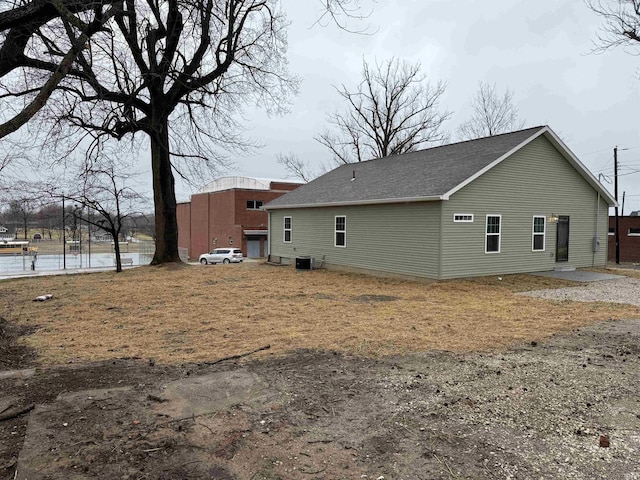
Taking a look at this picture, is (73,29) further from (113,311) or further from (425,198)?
(425,198)

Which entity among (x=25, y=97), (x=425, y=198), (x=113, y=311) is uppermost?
(x=25, y=97)

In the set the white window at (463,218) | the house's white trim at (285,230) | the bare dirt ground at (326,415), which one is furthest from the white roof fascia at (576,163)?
the house's white trim at (285,230)

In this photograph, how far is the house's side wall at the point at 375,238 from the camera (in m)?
14.0

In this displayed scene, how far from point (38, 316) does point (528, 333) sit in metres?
9.43

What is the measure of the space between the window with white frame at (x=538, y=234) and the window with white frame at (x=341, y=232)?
23.8ft

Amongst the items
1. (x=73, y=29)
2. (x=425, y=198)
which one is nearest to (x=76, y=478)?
(x=73, y=29)

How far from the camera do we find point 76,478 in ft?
9.04

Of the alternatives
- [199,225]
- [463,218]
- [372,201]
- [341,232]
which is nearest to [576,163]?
[463,218]

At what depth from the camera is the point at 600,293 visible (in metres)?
11.9

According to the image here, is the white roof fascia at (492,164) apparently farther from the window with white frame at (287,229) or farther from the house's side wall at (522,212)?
the window with white frame at (287,229)

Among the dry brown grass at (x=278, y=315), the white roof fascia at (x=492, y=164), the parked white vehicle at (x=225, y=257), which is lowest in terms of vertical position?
the parked white vehicle at (x=225, y=257)

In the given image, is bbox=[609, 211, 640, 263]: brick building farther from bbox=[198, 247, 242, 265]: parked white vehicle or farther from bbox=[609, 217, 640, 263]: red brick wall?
bbox=[198, 247, 242, 265]: parked white vehicle

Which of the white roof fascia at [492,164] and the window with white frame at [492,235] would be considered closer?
the white roof fascia at [492,164]

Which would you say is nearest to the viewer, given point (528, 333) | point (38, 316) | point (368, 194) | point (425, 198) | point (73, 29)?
point (528, 333)
